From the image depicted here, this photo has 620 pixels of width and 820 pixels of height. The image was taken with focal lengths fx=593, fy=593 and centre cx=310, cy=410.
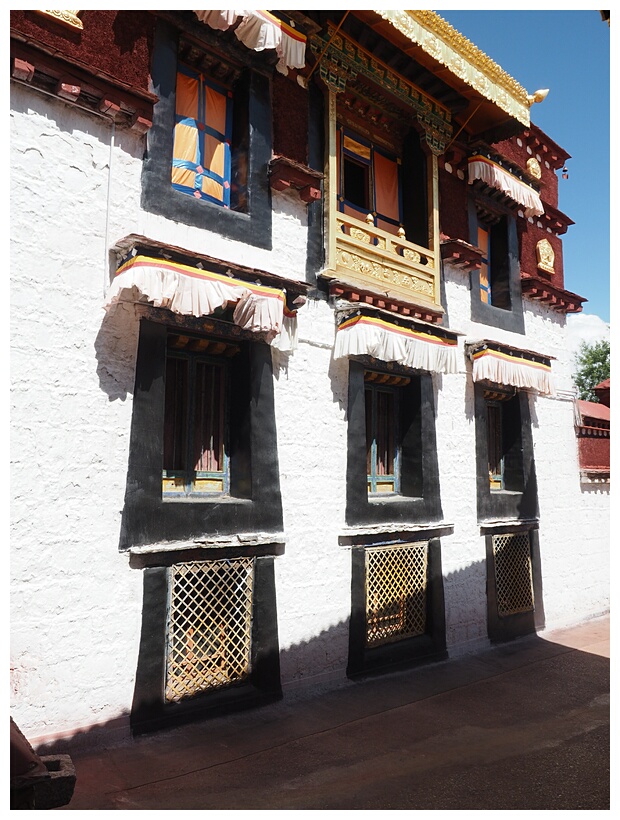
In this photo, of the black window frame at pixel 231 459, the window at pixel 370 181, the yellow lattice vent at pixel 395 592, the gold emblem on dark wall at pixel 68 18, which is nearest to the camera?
the gold emblem on dark wall at pixel 68 18

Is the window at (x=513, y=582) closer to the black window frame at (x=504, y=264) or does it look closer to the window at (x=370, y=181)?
the black window frame at (x=504, y=264)

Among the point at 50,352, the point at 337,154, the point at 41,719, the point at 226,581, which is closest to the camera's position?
the point at 41,719

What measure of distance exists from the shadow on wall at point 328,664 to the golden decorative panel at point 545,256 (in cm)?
650

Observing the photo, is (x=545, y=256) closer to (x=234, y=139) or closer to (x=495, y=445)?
(x=495, y=445)

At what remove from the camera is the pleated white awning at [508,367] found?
9844 millimetres

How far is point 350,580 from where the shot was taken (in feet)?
25.4

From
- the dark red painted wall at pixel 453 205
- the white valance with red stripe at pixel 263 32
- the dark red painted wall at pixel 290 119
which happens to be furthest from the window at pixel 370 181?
the white valance with red stripe at pixel 263 32

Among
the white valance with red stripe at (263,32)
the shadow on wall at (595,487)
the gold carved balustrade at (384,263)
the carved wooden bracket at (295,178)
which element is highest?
the white valance with red stripe at (263,32)

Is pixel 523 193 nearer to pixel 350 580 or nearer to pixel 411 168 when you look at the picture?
pixel 411 168

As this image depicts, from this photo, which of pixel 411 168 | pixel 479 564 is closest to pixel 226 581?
pixel 479 564

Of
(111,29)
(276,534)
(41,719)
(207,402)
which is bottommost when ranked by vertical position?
(41,719)

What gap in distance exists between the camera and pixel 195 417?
6762 mm

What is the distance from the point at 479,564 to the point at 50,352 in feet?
24.3

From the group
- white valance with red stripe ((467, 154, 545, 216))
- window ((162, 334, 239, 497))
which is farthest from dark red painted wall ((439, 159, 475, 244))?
window ((162, 334, 239, 497))
